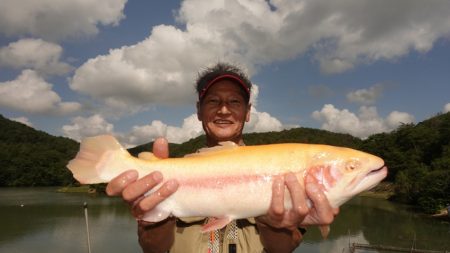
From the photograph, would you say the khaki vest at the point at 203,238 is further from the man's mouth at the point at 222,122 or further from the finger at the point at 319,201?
the man's mouth at the point at 222,122

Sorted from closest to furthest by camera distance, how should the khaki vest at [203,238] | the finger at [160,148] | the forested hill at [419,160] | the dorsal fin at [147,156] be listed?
the dorsal fin at [147,156] < the finger at [160,148] < the khaki vest at [203,238] < the forested hill at [419,160]

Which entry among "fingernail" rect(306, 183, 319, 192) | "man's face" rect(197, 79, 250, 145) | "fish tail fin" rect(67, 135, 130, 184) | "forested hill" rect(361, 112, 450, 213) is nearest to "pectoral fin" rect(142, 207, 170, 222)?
"fish tail fin" rect(67, 135, 130, 184)

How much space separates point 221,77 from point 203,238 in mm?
2332

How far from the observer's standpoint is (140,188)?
3727mm

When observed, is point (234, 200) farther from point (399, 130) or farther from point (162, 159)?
point (399, 130)

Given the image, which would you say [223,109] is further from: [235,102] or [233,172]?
[233,172]

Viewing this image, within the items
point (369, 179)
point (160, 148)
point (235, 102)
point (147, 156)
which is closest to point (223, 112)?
point (235, 102)

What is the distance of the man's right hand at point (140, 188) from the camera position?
374 centimetres

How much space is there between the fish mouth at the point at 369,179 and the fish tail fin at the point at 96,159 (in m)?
2.47

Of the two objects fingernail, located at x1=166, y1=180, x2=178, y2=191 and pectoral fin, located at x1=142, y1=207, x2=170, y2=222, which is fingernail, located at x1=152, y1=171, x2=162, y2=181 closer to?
fingernail, located at x1=166, y1=180, x2=178, y2=191

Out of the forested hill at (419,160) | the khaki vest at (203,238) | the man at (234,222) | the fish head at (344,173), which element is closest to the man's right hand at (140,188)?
the man at (234,222)

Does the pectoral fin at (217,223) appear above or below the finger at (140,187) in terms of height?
below

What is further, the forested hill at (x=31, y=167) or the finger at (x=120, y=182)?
the forested hill at (x=31, y=167)

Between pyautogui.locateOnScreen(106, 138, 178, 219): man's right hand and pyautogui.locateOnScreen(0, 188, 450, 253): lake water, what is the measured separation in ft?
103
